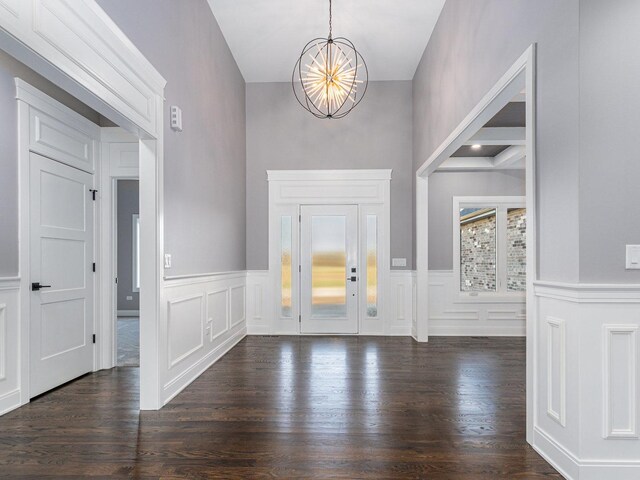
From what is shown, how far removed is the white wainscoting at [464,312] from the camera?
20.3 feet

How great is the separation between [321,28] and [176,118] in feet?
7.67

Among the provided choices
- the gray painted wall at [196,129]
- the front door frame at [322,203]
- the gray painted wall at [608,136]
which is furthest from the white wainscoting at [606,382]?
the front door frame at [322,203]

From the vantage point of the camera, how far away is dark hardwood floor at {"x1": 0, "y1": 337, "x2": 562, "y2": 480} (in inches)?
90.8

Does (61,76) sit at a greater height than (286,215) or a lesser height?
greater

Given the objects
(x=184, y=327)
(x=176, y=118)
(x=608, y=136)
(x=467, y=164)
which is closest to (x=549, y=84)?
(x=608, y=136)

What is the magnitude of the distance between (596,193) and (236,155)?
15.1 feet

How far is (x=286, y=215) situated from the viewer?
632 centimetres

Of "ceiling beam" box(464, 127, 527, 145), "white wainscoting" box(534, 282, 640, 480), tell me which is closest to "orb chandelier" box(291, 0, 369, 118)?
"ceiling beam" box(464, 127, 527, 145)

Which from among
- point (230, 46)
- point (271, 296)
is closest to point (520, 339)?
point (271, 296)

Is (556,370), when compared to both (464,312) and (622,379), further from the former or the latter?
(464,312)

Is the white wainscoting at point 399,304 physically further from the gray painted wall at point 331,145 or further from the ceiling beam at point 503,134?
the ceiling beam at point 503,134

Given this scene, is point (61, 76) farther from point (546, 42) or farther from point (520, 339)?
point (520, 339)

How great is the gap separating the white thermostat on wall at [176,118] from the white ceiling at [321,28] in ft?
5.49

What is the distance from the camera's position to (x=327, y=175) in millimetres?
6270
